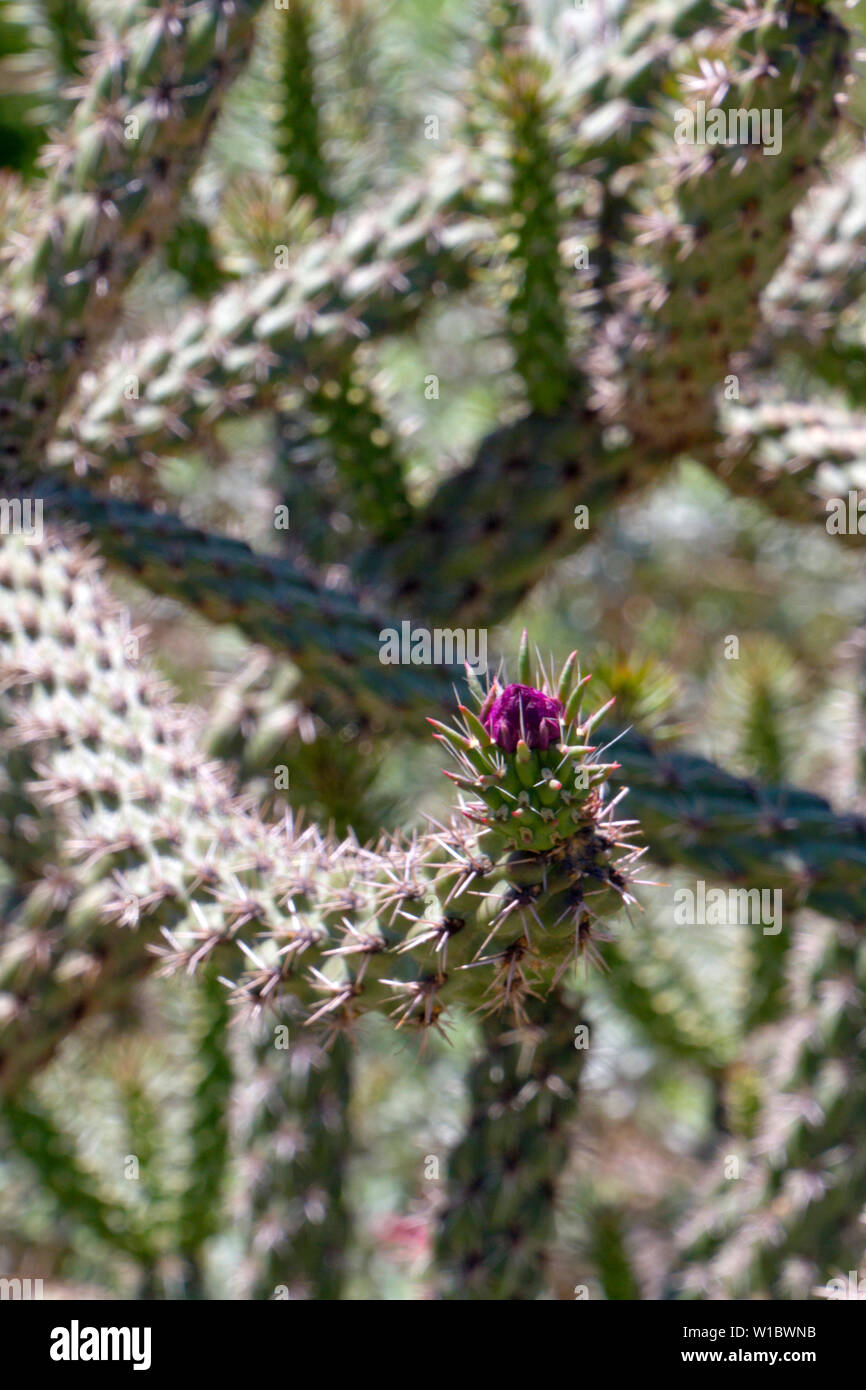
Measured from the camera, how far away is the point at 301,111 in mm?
2859

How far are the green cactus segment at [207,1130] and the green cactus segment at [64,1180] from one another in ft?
0.40

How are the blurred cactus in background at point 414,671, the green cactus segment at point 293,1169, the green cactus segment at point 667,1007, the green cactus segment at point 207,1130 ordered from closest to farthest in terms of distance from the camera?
the blurred cactus in background at point 414,671 < the green cactus segment at point 293,1169 < the green cactus segment at point 207,1130 < the green cactus segment at point 667,1007

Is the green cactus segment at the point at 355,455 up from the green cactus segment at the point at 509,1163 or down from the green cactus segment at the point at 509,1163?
up

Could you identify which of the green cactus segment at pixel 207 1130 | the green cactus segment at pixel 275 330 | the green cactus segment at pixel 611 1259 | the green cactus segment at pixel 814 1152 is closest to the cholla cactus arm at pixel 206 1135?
the green cactus segment at pixel 207 1130

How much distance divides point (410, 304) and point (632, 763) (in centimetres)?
108

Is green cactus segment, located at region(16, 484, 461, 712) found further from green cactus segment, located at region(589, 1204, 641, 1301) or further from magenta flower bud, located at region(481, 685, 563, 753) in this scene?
green cactus segment, located at region(589, 1204, 641, 1301)

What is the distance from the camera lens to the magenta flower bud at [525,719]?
4.31ft

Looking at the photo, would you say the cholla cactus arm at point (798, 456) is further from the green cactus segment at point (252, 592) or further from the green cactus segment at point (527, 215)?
the green cactus segment at point (252, 592)

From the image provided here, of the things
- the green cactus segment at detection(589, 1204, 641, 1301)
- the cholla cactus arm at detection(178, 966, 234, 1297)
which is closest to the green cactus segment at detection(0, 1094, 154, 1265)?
the cholla cactus arm at detection(178, 966, 234, 1297)

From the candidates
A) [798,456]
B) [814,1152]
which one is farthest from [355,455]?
[814,1152]

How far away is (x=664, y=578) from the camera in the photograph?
4.96 meters

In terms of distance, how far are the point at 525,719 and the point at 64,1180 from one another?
7.03ft
